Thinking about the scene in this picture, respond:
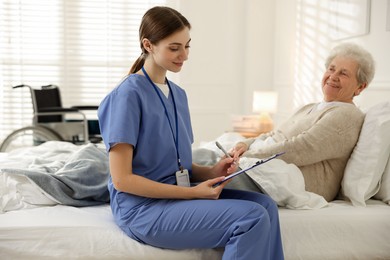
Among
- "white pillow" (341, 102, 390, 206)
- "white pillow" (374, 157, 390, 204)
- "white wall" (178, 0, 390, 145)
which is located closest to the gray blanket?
"white pillow" (341, 102, 390, 206)

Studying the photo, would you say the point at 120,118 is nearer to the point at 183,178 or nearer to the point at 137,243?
the point at 183,178

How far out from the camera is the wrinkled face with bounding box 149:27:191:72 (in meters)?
1.87

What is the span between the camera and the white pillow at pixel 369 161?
7.32 feet

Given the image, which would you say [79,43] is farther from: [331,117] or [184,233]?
[184,233]

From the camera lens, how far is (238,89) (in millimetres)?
6359

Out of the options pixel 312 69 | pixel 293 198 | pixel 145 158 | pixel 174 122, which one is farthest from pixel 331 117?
pixel 312 69

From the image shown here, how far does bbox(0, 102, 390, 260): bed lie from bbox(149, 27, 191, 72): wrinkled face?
582 mm

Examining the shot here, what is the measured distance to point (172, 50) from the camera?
1878mm

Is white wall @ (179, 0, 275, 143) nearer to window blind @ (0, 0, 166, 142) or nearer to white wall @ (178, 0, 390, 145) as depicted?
white wall @ (178, 0, 390, 145)


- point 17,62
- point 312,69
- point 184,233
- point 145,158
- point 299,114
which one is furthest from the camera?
point 17,62

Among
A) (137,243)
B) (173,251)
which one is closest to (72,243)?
(137,243)

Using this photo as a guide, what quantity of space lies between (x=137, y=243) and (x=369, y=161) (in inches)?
39.3

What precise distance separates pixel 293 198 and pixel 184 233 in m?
0.56

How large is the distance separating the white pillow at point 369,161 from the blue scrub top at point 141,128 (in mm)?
764
